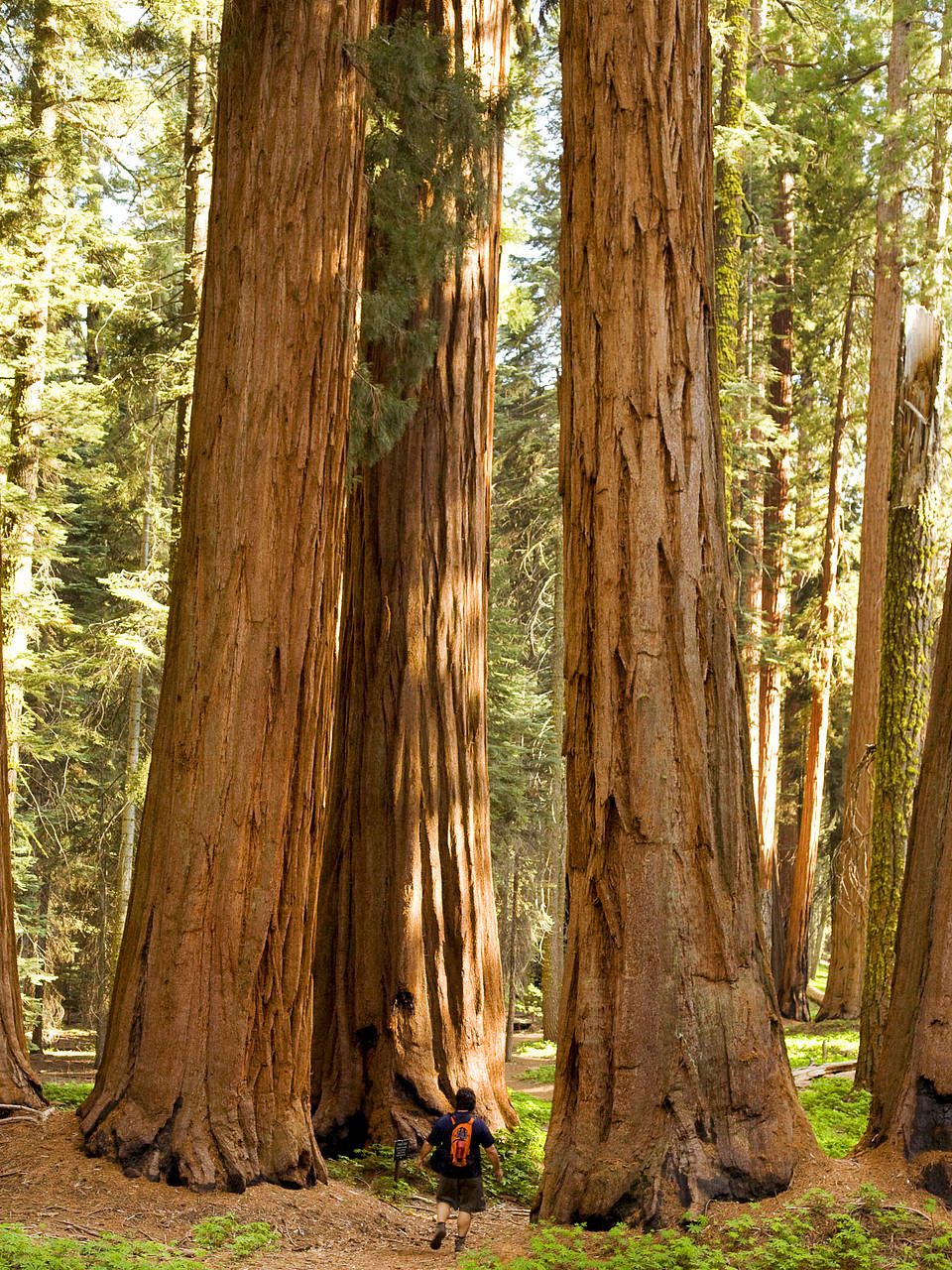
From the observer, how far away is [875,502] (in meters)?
17.5

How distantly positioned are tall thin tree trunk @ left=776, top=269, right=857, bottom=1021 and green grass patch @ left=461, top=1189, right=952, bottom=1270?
50.3ft

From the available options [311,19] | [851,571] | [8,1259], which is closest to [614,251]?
[311,19]

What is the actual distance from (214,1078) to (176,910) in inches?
35.5

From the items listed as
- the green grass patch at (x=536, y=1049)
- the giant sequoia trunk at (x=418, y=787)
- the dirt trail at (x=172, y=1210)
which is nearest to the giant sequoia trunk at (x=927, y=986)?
the dirt trail at (x=172, y=1210)

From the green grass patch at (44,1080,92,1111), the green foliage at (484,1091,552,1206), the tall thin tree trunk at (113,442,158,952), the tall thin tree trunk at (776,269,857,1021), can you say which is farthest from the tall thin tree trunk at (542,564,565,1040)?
the green grass patch at (44,1080,92,1111)

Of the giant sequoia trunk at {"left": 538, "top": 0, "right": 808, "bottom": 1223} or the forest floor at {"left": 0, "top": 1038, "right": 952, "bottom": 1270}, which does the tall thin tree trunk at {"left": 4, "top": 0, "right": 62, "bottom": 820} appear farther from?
the giant sequoia trunk at {"left": 538, "top": 0, "right": 808, "bottom": 1223}

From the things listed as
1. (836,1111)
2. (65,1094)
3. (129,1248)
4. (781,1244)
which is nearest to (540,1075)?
(836,1111)

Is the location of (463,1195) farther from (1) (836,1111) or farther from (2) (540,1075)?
(2) (540,1075)

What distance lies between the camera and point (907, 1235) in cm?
455

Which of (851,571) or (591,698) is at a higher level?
(851,571)

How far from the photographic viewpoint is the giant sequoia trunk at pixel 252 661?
6086 mm

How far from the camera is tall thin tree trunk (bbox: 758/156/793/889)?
1947cm

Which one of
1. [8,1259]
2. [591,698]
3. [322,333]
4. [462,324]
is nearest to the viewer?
[8,1259]

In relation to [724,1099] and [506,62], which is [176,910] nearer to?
[724,1099]
